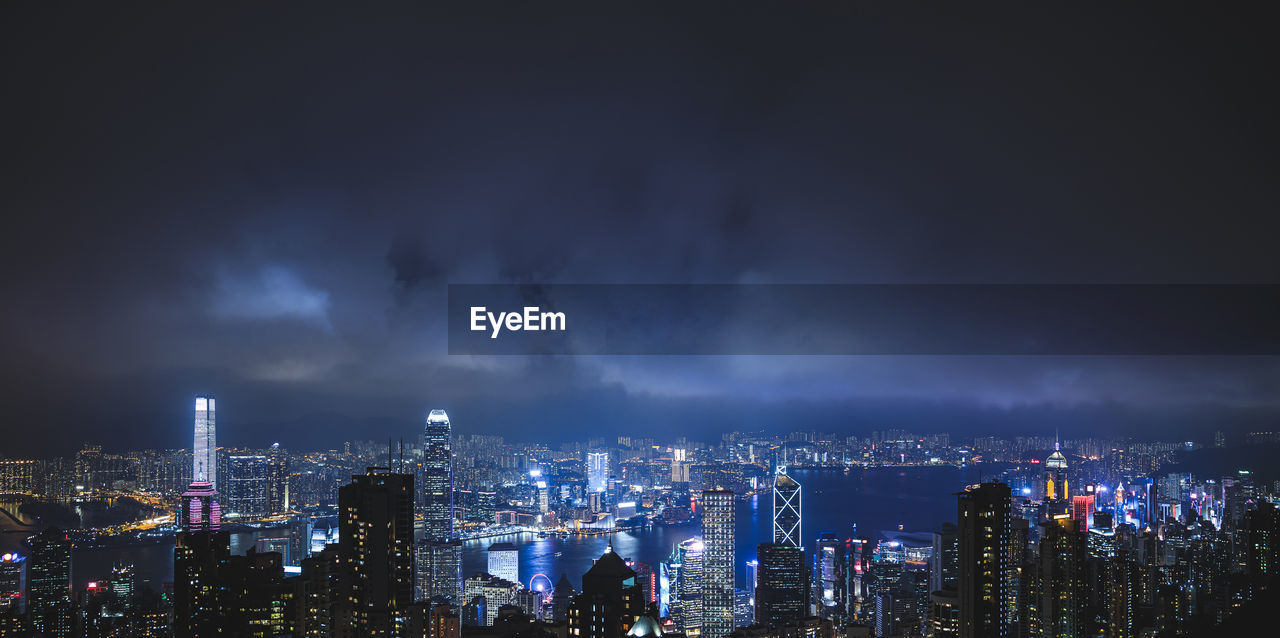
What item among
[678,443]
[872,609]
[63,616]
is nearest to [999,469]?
[872,609]

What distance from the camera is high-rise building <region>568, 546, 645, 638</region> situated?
6531mm

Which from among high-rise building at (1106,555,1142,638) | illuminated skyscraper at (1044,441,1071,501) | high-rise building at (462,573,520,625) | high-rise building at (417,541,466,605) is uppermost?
illuminated skyscraper at (1044,441,1071,501)

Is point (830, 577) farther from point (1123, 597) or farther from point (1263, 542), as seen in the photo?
point (1263, 542)

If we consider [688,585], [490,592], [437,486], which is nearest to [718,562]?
[688,585]

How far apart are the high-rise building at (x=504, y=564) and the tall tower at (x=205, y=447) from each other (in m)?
4.99

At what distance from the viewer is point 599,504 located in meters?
17.9

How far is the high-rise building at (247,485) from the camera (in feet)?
34.3

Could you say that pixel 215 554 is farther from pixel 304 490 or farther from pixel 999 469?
pixel 999 469

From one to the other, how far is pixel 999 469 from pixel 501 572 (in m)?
8.28

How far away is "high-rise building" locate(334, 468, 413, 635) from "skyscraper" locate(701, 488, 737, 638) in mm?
4583

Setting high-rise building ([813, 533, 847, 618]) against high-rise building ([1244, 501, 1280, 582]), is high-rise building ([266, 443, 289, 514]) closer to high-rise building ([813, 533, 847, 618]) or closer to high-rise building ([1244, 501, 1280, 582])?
high-rise building ([813, 533, 847, 618])

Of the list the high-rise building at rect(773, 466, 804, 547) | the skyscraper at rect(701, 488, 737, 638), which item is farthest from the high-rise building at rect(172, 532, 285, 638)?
the high-rise building at rect(773, 466, 804, 547)

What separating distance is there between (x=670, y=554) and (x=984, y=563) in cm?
882

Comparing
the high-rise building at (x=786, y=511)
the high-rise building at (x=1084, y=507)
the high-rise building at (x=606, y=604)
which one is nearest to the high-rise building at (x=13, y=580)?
the high-rise building at (x=606, y=604)
